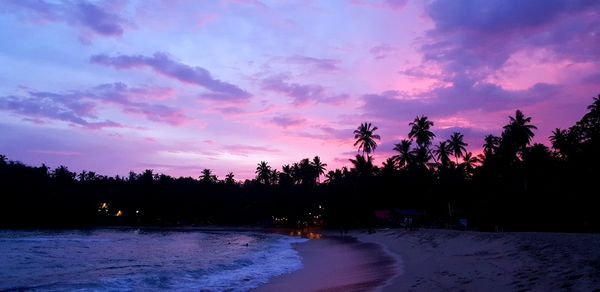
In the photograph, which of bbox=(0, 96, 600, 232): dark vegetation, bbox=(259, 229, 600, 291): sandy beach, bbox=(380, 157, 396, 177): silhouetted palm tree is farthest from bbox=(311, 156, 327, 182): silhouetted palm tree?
bbox=(259, 229, 600, 291): sandy beach

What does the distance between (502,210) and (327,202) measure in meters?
44.3

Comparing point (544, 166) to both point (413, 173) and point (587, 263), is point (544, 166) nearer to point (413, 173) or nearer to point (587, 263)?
point (413, 173)

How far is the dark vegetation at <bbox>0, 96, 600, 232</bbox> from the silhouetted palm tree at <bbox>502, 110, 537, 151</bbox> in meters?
0.15

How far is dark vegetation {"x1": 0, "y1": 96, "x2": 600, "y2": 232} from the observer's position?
3662 centimetres

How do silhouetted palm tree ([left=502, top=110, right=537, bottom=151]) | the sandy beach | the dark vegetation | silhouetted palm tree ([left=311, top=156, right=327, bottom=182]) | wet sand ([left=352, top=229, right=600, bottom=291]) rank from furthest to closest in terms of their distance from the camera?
silhouetted palm tree ([left=311, top=156, right=327, bottom=182])
silhouetted palm tree ([left=502, top=110, right=537, bottom=151])
the dark vegetation
the sandy beach
wet sand ([left=352, top=229, right=600, bottom=291])

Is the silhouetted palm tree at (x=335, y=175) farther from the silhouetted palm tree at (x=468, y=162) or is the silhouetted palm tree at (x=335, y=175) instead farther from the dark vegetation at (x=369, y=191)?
the silhouetted palm tree at (x=468, y=162)

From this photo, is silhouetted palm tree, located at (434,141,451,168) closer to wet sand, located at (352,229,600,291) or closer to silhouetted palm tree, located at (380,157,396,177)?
silhouetted palm tree, located at (380,157,396,177)

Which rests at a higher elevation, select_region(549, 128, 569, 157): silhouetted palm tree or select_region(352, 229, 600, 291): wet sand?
select_region(549, 128, 569, 157): silhouetted palm tree

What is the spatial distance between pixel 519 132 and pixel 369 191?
25588 millimetres

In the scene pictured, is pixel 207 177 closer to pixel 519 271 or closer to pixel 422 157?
pixel 422 157

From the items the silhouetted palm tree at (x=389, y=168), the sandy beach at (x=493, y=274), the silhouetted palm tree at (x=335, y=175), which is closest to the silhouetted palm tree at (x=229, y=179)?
the silhouetted palm tree at (x=335, y=175)

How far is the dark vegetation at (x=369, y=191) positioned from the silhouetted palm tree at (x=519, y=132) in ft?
0.48

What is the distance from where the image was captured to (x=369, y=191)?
250ft

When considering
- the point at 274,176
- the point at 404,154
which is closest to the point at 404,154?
the point at 404,154
